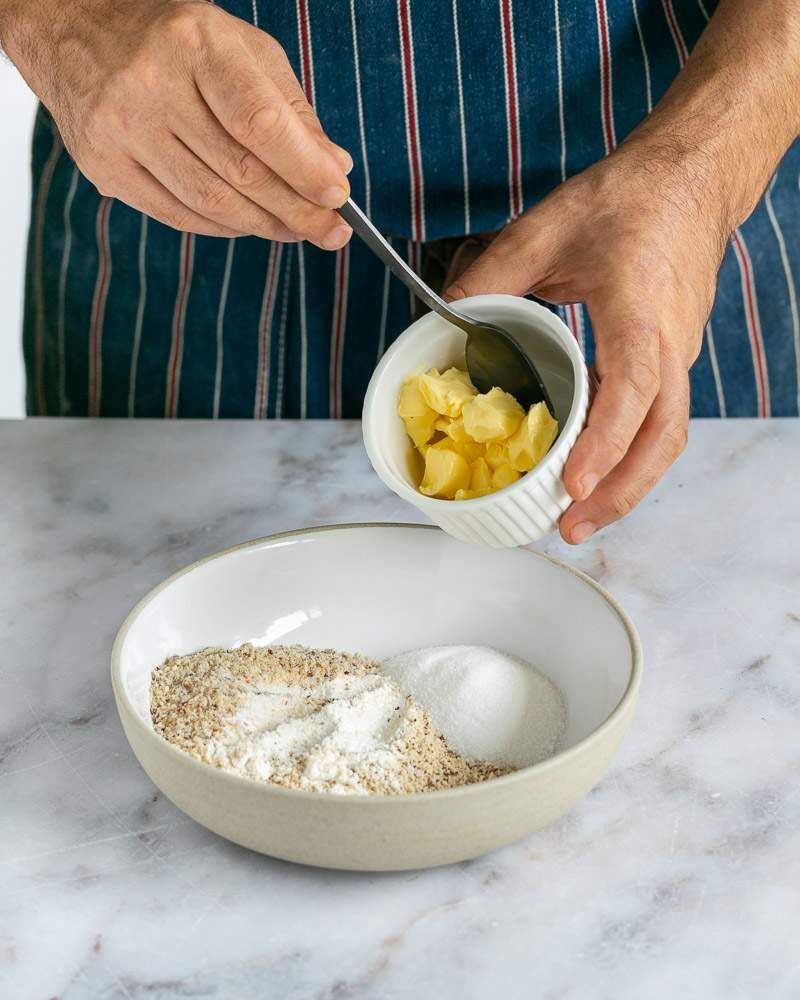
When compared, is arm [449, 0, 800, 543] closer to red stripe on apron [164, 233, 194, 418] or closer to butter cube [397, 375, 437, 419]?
butter cube [397, 375, 437, 419]

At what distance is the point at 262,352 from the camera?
1.29 m

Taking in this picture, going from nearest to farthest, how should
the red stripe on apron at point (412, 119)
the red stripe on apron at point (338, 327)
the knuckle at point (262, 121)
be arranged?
the knuckle at point (262, 121), the red stripe on apron at point (412, 119), the red stripe on apron at point (338, 327)

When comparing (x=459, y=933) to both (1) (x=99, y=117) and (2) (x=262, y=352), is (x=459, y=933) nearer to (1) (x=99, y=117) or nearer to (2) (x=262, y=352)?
(1) (x=99, y=117)

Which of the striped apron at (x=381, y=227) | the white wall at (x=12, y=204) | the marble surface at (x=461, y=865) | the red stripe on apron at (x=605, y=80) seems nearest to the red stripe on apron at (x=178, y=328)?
the striped apron at (x=381, y=227)

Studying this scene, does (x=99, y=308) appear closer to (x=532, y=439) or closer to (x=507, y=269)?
(x=507, y=269)

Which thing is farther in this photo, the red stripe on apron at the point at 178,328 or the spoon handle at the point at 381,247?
the red stripe on apron at the point at 178,328

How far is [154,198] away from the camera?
0.84 m

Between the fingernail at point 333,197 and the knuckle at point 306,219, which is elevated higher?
the fingernail at point 333,197

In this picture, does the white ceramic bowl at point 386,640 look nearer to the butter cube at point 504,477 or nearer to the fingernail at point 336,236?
the butter cube at point 504,477

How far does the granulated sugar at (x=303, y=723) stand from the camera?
66cm

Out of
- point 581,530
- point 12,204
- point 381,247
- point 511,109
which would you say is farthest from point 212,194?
point 12,204

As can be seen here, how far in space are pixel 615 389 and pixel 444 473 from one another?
12 cm

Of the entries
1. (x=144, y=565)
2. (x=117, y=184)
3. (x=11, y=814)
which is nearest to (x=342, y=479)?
(x=144, y=565)

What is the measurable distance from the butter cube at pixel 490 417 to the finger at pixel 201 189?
0.58ft
